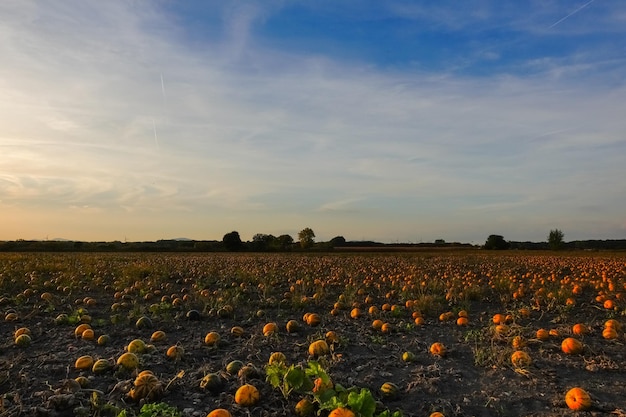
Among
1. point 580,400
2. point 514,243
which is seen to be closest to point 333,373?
point 580,400

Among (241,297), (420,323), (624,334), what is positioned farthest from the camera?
(241,297)

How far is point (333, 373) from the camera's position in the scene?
495 cm

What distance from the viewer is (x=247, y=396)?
412 centimetres

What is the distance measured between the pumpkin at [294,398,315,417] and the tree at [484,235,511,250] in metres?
70.7

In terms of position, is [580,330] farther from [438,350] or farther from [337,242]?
[337,242]

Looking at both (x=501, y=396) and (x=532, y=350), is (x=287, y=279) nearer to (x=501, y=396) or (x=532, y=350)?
(x=532, y=350)

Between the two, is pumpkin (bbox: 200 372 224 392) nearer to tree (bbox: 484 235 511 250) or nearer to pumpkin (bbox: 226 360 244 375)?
pumpkin (bbox: 226 360 244 375)

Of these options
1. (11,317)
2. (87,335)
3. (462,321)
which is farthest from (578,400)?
(11,317)

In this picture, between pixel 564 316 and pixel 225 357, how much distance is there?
6188 mm

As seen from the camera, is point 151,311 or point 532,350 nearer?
point 532,350

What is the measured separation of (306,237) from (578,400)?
65.3 meters

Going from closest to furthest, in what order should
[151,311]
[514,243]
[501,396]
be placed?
[501,396] → [151,311] → [514,243]

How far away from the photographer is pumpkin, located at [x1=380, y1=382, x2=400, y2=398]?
439 cm

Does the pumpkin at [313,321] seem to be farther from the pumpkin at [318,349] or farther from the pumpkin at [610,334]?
the pumpkin at [610,334]
